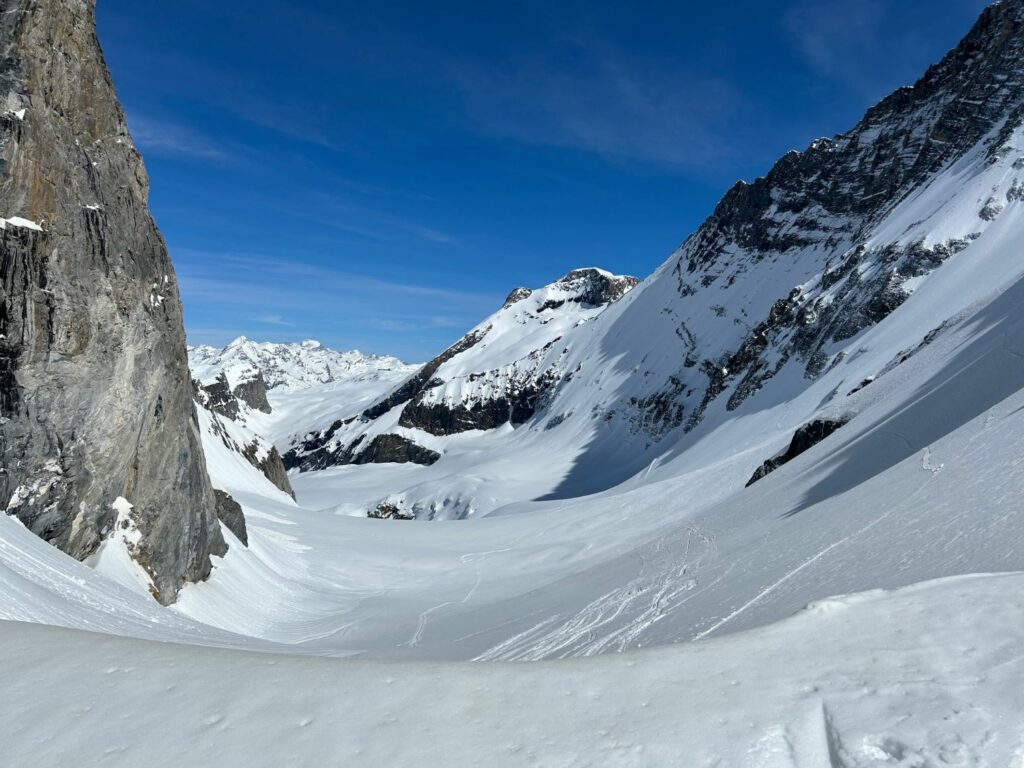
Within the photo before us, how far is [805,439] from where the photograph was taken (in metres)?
24.7

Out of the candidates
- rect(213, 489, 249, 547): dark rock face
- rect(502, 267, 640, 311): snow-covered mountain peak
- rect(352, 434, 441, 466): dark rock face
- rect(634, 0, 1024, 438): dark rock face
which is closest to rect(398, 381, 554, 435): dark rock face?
rect(352, 434, 441, 466): dark rock face

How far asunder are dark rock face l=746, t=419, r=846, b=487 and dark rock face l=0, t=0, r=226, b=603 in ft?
63.8

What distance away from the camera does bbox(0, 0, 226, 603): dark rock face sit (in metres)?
15.2

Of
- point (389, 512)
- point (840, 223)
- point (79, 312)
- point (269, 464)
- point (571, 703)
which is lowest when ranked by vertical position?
point (571, 703)

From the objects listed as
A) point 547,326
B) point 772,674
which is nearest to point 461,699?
point 772,674

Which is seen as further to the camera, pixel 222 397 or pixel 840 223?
pixel 222 397

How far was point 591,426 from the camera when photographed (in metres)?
97.7

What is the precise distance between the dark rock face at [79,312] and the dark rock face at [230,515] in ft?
19.1

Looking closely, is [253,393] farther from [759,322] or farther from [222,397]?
[759,322]

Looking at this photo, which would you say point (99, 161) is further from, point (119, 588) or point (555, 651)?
point (555, 651)

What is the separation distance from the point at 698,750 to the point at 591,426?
3732 inches

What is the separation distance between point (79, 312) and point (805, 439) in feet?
75.0

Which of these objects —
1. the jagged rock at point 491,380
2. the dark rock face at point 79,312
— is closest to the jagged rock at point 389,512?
the jagged rock at point 491,380

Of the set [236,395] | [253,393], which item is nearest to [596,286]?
[236,395]
